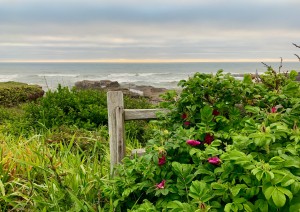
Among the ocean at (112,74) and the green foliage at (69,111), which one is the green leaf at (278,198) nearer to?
the green foliage at (69,111)

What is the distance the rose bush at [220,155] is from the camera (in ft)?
6.75

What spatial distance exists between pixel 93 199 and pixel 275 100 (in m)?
1.75

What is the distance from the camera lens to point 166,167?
276 centimetres

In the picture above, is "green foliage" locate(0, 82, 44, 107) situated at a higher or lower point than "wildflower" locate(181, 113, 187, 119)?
lower

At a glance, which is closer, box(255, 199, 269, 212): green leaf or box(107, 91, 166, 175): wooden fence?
box(255, 199, 269, 212): green leaf

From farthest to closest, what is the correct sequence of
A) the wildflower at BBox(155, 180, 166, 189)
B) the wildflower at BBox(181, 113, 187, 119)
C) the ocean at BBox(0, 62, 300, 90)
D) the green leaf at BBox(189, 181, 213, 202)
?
the ocean at BBox(0, 62, 300, 90) < the wildflower at BBox(181, 113, 187, 119) < the wildflower at BBox(155, 180, 166, 189) < the green leaf at BBox(189, 181, 213, 202)

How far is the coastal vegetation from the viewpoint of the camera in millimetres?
2094

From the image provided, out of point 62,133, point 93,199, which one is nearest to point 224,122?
point 93,199

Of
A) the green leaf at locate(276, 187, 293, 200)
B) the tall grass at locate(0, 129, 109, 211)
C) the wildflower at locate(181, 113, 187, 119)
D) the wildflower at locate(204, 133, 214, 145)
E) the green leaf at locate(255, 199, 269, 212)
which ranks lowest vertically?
the tall grass at locate(0, 129, 109, 211)

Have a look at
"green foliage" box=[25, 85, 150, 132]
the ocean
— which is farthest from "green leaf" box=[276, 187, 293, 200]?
the ocean

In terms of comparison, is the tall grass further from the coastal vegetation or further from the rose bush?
the rose bush

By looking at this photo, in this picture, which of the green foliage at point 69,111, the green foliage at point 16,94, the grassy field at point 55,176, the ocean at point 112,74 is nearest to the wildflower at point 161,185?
the grassy field at point 55,176

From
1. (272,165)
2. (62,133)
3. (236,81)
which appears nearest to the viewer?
(272,165)

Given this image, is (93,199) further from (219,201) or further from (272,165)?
(272,165)
